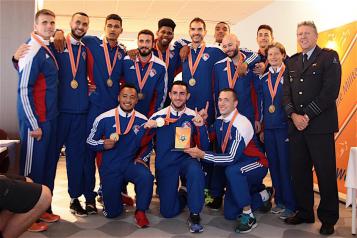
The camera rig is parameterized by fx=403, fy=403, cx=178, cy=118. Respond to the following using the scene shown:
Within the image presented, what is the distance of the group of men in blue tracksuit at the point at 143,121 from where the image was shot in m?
3.40

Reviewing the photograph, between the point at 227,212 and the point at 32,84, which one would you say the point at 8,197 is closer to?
the point at 32,84

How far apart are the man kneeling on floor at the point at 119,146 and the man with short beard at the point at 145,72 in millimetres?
288

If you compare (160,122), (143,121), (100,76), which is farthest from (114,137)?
(100,76)

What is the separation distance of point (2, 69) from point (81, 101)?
1.16m

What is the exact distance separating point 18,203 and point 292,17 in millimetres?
5552

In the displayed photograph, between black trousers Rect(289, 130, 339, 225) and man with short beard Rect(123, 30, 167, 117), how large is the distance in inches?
55.9

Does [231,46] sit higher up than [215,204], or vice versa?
[231,46]

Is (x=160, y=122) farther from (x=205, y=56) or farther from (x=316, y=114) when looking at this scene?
(x=316, y=114)

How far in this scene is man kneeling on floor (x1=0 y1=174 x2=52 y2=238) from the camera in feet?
7.77

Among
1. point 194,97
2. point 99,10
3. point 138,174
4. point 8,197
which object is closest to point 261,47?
point 194,97

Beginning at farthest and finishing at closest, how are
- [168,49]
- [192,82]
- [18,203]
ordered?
[168,49] → [192,82] → [18,203]

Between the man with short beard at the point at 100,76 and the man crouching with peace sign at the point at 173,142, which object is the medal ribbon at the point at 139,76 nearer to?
the man with short beard at the point at 100,76

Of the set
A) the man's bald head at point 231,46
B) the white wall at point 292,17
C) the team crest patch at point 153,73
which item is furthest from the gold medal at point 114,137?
the white wall at point 292,17

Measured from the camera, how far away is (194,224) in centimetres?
343
